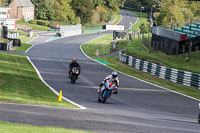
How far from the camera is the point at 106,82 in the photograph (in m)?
22.0

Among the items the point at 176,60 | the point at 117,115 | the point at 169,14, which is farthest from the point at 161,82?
the point at 169,14

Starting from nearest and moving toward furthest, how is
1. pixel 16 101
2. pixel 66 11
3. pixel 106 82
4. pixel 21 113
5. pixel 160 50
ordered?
pixel 21 113 < pixel 16 101 < pixel 106 82 < pixel 160 50 < pixel 66 11

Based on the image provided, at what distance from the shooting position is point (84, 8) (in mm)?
155250

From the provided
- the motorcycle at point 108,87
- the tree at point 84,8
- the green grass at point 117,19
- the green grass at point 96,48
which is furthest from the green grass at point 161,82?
the green grass at point 117,19

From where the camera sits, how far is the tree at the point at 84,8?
509 feet

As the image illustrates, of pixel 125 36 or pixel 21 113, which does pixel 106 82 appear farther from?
pixel 125 36

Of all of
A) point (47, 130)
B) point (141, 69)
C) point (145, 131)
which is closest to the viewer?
point (47, 130)

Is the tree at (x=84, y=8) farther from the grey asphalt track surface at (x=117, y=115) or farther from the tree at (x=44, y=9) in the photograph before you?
the grey asphalt track surface at (x=117, y=115)

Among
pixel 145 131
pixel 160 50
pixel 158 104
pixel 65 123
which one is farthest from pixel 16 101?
pixel 160 50

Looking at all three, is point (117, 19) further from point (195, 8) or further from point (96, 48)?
point (96, 48)

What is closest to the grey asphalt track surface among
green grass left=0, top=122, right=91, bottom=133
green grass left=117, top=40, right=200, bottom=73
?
green grass left=0, top=122, right=91, bottom=133

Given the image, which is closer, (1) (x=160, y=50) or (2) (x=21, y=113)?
(2) (x=21, y=113)

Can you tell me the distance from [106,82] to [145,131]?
895 centimetres

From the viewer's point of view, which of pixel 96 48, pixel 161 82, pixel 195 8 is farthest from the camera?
pixel 195 8
